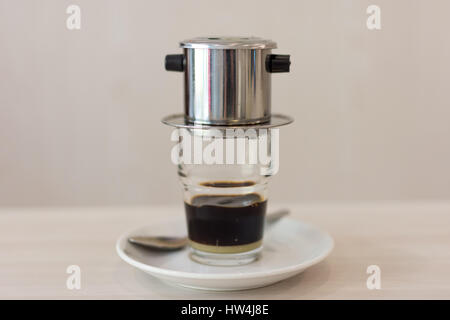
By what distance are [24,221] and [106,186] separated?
0.88ft

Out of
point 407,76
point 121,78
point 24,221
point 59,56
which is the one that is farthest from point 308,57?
point 24,221

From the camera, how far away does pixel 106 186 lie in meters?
1.08

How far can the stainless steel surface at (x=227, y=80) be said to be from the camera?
0.59 metres

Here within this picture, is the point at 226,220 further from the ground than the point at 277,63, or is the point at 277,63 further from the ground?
the point at 277,63

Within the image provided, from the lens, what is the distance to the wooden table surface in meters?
0.58

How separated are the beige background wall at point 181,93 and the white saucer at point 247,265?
0.33 metres

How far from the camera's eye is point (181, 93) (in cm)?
103

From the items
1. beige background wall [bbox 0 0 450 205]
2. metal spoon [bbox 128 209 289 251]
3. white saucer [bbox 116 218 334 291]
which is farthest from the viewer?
beige background wall [bbox 0 0 450 205]

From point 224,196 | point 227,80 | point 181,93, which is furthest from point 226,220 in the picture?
point 181,93

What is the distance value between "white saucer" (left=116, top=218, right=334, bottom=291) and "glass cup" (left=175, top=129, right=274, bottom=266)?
0.07 feet

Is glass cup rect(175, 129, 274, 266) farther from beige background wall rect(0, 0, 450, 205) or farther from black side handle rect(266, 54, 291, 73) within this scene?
beige background wall rect(0, 0, 450, 205)

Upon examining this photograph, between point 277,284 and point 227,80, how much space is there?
0.21 metres

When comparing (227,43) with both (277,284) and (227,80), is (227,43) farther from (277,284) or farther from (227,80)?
(277,284)

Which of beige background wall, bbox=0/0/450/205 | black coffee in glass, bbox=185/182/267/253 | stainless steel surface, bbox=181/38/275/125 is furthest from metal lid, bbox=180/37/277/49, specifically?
beige background wall, bbox=0/0/450/205
